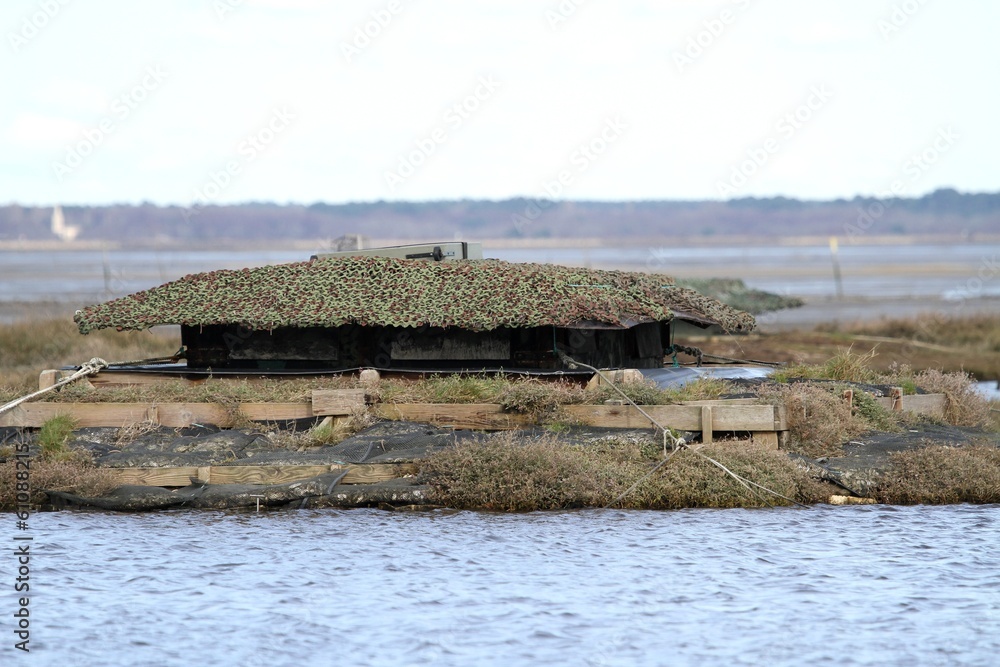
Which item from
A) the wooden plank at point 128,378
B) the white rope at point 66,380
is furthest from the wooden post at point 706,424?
the white rope at point 66,380

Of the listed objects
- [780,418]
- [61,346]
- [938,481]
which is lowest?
[938,481]

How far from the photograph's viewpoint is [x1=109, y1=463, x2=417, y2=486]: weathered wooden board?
536 inches

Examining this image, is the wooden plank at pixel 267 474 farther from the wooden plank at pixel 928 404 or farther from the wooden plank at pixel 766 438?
the wooden plank at pixel 928 404

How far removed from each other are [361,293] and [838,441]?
659 centimetres

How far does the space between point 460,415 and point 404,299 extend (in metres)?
2.25

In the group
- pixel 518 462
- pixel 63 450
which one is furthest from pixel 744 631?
pixel 63 450

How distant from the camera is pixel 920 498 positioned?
13.8 meters

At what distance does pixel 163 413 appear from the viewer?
49.8 feet

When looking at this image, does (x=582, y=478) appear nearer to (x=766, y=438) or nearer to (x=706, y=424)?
(x=706, y=424)

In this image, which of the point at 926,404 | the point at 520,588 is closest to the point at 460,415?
the point at 520,588

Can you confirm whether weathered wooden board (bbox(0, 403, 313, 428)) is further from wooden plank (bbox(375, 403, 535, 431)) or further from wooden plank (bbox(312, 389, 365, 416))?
wooden plank (bbox(375, 403, 535, 431))

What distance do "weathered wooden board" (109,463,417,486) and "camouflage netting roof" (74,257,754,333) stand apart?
2653 millimetres

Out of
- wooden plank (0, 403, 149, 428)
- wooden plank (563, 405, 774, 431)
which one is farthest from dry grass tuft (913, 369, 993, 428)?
wooden plank (0, 403, 149, 428)

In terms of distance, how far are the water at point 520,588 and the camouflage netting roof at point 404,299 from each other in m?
3.43
